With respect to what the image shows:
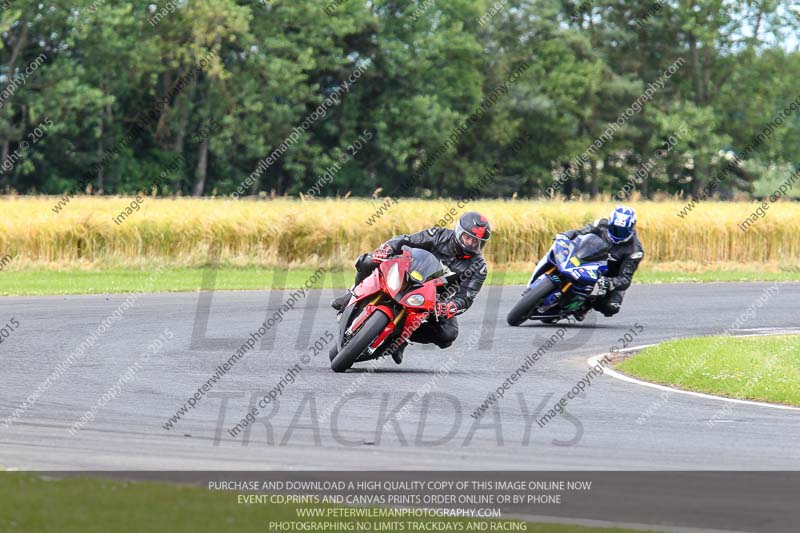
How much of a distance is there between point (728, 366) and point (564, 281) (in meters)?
5.00

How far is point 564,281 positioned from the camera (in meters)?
19.0

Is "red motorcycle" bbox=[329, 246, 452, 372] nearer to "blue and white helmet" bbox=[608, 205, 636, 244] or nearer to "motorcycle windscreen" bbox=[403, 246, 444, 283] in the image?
"motorcycle windscreen" bbox=[403, 246, 444, 283]

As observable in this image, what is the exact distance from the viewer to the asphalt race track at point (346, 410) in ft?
29.8

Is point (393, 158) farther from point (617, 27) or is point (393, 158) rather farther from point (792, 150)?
point (792, 150)

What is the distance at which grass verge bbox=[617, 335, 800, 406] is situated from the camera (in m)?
13.1

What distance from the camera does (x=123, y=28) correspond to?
60.9 m

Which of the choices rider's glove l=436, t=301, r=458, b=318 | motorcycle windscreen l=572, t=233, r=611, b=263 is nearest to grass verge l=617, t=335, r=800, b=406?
rider's glove l=436, t=301, r=458, b=318

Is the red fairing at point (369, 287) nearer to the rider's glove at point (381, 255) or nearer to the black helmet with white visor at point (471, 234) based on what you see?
the rider's glove at point (381, 255)

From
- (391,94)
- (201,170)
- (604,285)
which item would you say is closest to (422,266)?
(604,285)

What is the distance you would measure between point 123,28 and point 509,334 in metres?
46.3

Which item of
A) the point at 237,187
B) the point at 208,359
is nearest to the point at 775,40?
the point at 237,187

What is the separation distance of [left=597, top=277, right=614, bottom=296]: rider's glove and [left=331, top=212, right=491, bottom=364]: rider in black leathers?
15.3 ft
